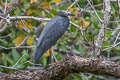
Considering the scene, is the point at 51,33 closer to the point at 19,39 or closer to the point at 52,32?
the point at 52,32

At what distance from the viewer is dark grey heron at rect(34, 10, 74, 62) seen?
5.26 m

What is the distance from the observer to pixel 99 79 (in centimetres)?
708

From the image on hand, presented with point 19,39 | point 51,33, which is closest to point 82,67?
point 51,33

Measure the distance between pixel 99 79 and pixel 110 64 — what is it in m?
3.36

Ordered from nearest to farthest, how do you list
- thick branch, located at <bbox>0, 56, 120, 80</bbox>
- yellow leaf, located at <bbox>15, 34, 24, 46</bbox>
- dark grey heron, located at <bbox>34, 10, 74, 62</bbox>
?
thick branch, located at <bbox>0, 56, 120, 80</bbox> → dark grey heron, located at <bbox>34, 10, 74, 62</bbox> → yellow leaf, located at <bbox>15, 34, 24, 46</bbox>

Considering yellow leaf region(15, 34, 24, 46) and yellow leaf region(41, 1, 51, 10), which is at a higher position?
yellow leaf region(41, 1, 51, 10)

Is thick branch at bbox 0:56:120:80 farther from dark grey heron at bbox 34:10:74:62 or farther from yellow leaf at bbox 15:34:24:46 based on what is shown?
yellow leaf at bbox 15:34:24:46

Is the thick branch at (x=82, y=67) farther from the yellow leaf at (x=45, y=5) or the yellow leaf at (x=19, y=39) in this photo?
the yellow leaf at (x=45, y=5)

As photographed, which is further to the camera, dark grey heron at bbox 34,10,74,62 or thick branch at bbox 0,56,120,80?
dark grey heron at bbox 34,10,74,62

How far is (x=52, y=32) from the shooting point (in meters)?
5.54

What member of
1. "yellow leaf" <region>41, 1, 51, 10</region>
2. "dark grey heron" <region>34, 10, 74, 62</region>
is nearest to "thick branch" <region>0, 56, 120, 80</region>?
"dark grey heron" <region>34, 10, 74, 62</region>

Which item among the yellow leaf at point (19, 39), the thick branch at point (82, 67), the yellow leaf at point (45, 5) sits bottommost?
the thick branch at point (82, 67)

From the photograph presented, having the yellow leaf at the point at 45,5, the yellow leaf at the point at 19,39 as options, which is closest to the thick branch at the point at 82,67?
the yellow leaf at the point at 19,39

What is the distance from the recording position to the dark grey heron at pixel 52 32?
5.26 metres
